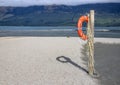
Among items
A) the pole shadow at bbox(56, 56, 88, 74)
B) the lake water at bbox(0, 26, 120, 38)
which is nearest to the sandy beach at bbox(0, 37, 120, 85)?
the pole shadow at bbox(56, 56, 88, 74)

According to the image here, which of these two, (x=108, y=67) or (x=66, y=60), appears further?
(x=66, y=60)

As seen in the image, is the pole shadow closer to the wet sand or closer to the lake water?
the wet sand

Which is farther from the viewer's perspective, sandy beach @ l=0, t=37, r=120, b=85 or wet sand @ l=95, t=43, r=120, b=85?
wet sand @ l=95, t=43, r=120, b=85

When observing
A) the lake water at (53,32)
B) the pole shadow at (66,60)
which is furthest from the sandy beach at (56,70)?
the lake water at (53,32)

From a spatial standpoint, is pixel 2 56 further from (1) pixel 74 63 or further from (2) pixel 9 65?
(1) pixel 74 63

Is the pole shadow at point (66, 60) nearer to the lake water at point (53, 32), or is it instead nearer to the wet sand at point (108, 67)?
the wet sand at point (108, 67)

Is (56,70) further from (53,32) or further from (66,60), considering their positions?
(53,32)

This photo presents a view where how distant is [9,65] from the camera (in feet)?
53.6

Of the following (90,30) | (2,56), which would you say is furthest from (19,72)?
(2,56)

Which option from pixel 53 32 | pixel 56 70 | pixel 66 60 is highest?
pixel 56 70

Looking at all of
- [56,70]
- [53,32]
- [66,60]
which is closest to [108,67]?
→ [56,70]

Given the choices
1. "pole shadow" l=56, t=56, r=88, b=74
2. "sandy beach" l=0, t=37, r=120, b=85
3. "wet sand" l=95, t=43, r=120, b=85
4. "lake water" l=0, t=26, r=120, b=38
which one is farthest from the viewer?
"lake water" l=0, t=26, r=120, b=38

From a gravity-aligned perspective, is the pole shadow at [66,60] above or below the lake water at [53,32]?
above

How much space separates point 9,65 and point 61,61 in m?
3.34
